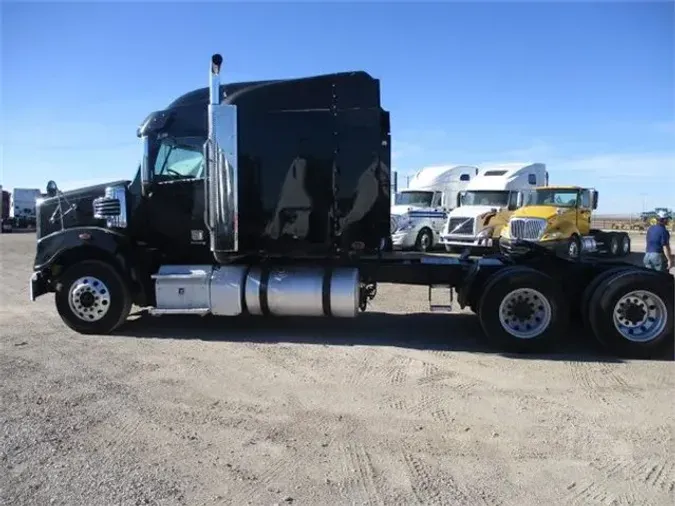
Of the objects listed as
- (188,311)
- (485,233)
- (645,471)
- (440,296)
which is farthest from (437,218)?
(645,471)

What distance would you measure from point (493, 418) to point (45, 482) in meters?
3.39

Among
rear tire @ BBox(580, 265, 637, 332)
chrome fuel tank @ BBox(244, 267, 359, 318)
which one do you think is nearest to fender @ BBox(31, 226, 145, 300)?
chrome fuel tank @ BBox(244, 267, 359, 318)

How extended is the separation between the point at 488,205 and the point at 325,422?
57.5 feet

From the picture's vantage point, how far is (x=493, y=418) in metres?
4.87

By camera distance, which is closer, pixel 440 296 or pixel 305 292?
pixel 305 292

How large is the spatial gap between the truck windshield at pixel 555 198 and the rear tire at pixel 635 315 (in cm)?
1242

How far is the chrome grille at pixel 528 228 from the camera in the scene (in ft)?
58.0

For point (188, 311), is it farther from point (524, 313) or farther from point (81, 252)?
point (524, 313)

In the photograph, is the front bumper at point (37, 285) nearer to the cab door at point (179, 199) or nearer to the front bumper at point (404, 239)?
the cab door at point (179, 199)

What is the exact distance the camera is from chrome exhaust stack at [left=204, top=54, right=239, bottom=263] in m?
7.56

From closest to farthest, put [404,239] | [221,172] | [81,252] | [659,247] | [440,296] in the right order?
[221,172], [440,296], [81,252], [659,247], [404,239]

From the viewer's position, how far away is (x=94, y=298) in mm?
7828

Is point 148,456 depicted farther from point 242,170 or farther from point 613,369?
point 613,369

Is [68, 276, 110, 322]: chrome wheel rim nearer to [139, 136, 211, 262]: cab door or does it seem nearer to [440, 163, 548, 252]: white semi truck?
[139, 136, 211, 262]: cab door
